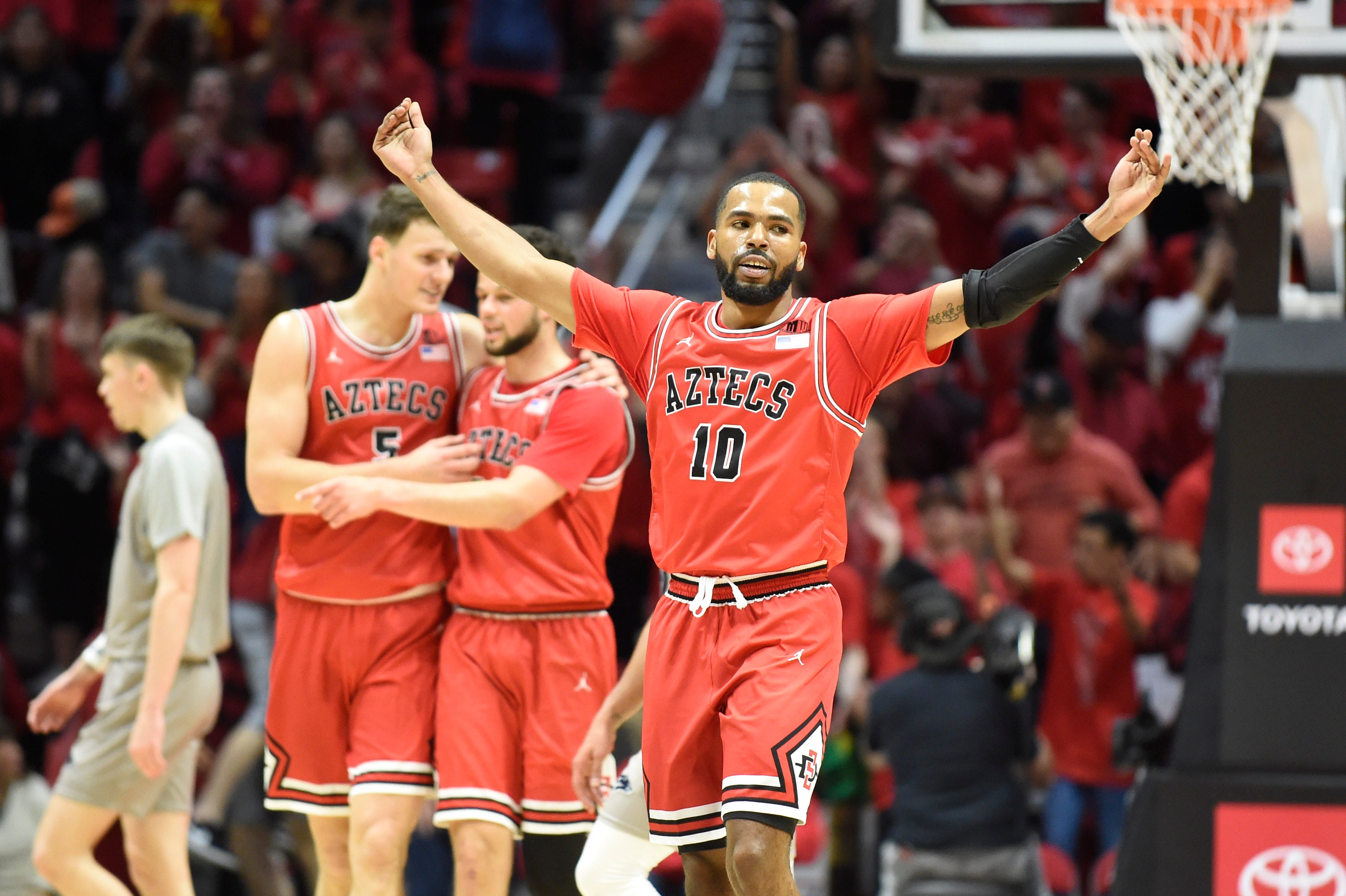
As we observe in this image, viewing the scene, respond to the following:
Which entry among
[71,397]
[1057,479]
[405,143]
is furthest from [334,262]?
[405,143]

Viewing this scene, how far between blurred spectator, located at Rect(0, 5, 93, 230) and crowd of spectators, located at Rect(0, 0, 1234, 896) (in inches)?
0.9

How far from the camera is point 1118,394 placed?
10305 mm

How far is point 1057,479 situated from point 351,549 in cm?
505

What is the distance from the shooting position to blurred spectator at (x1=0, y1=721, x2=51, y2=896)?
25.7ft

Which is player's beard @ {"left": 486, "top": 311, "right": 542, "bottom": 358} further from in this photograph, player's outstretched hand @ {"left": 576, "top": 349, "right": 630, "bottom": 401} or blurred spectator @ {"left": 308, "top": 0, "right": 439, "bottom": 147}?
blurred spectator @ {"left": 308, "top": 0, "right": 439, "bottom": 147}

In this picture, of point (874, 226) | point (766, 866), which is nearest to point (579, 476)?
point (766, 866)

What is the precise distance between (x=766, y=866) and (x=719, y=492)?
99 cm

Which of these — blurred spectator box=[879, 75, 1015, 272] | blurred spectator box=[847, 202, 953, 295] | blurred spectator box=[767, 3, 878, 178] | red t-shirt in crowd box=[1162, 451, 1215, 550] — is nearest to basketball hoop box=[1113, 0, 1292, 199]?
red t-shirt in crowd box=[1162, 451, 1215, 550]

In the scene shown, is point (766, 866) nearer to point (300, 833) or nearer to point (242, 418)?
point (300, 833)

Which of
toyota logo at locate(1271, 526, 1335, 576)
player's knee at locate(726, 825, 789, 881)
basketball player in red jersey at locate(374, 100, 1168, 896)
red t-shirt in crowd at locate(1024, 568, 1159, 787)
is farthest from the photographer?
red t-shirt in crowd at locate(1024, 568, 1159, 787)

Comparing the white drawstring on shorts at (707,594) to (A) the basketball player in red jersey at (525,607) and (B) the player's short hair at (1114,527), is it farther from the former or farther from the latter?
(B) the player's short hair at (1114,527)

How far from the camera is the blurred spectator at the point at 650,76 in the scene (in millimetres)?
11625

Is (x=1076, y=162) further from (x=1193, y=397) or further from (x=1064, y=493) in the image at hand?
(x=1064, y=493)

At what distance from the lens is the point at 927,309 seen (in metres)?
4.59
